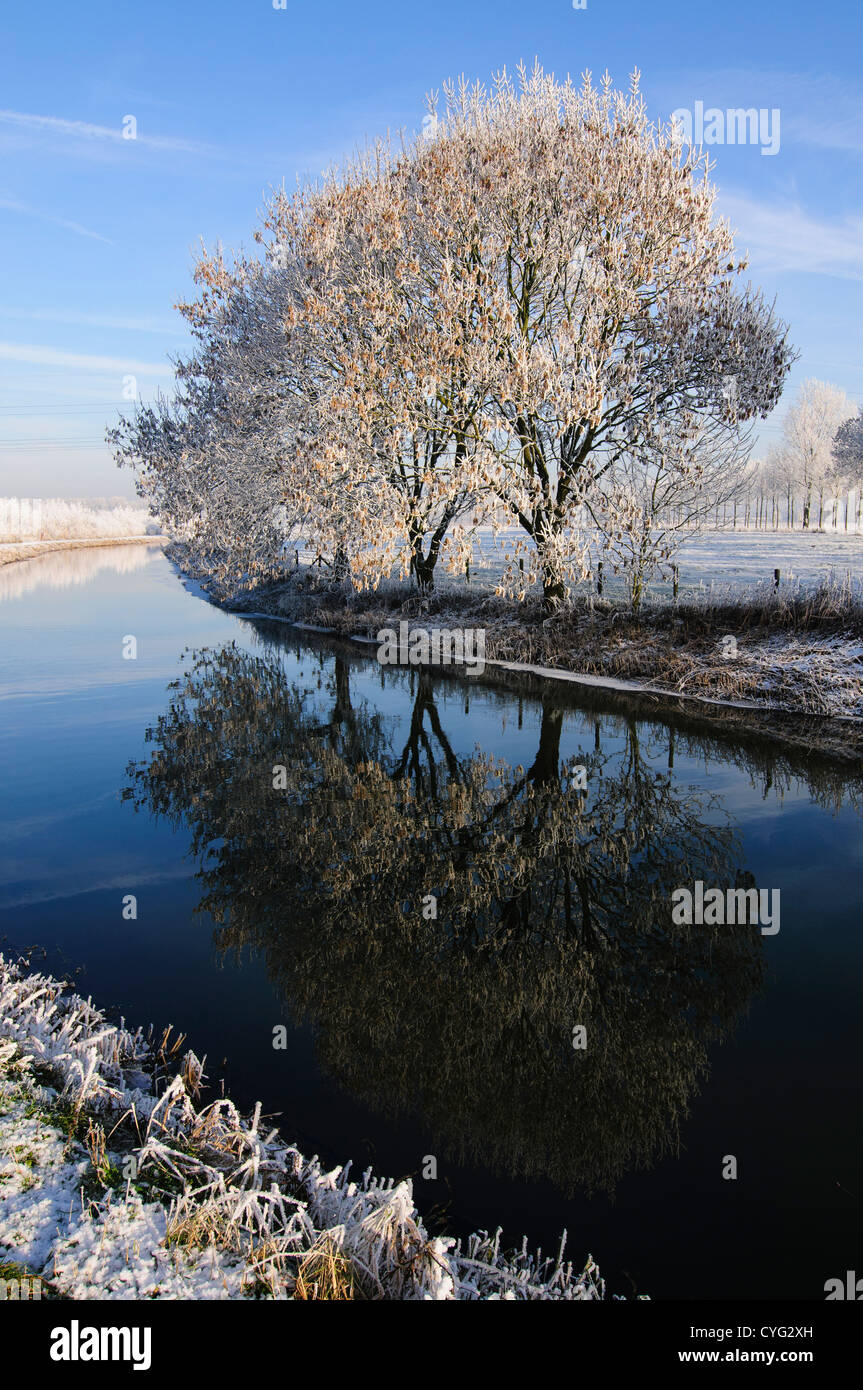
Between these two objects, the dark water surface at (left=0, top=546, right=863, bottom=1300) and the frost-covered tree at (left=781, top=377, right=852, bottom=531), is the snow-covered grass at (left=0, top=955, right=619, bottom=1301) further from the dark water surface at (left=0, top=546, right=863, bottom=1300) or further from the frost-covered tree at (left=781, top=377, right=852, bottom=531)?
the frost-covered tree at (left=781, top=377, right=852, bottom=531)

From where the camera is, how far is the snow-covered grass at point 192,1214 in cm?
324

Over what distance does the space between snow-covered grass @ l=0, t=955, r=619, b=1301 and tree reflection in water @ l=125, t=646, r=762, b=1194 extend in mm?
916

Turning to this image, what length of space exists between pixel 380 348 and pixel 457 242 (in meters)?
3.41

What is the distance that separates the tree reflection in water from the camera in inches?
193

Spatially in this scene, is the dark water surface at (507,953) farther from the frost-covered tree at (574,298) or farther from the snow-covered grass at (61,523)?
the snow-covered grass at (61,523)

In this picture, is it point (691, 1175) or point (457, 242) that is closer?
point (691, 1175)

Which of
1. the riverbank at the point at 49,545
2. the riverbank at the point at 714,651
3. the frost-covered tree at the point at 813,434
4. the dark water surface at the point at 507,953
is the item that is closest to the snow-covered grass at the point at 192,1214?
the dark water surface at the point at 507,953

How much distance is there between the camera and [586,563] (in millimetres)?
19344

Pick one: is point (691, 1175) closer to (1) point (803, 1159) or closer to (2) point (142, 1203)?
(1) point (803, 1159)

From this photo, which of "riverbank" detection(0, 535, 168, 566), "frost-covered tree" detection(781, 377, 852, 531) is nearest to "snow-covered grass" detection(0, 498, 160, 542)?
"riverbank" detection(0, 535, 168, 566)

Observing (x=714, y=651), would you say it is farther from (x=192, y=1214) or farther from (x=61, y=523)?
(x=61, y=523)

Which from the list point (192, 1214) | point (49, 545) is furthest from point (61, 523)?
point (192, 1214)

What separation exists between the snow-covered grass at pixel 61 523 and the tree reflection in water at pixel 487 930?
3217 inches
